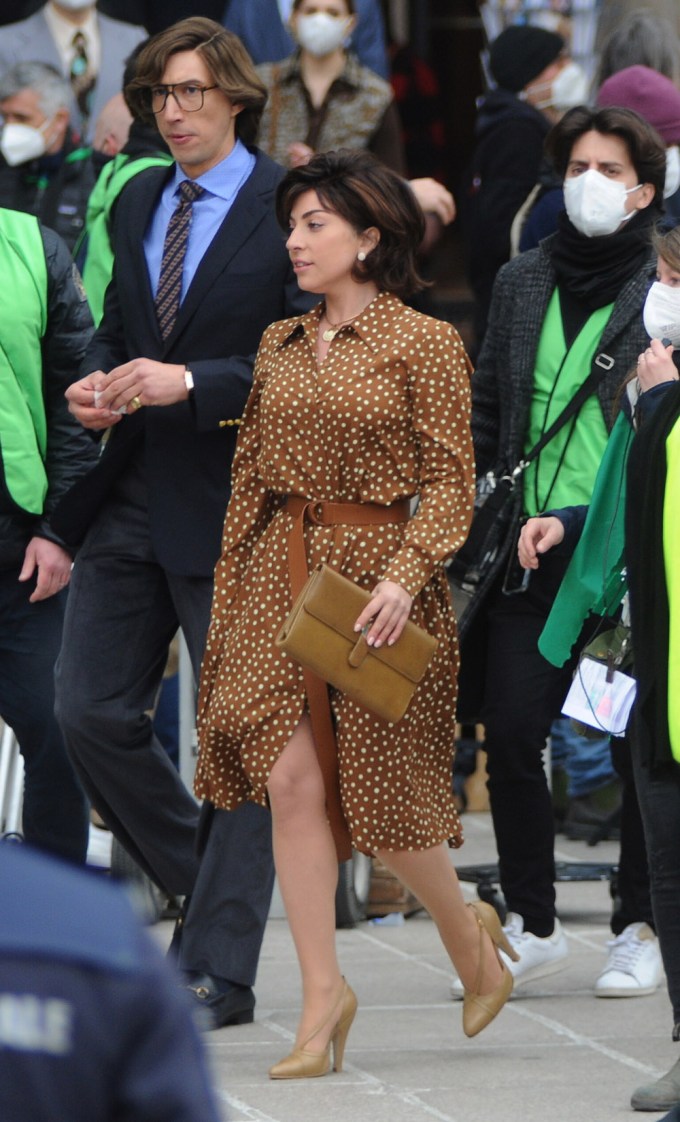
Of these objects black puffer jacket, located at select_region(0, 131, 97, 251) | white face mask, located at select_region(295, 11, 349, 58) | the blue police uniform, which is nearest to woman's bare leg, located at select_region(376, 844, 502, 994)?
the blue police uniform

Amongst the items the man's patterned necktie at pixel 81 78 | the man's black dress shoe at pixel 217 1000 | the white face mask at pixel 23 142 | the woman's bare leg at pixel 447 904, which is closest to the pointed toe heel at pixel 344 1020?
the woman's bare leg at pixel 447 904

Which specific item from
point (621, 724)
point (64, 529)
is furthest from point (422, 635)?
point (64, 529)

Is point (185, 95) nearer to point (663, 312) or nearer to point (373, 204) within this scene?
point (373, 204)

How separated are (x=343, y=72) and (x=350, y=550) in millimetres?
3883

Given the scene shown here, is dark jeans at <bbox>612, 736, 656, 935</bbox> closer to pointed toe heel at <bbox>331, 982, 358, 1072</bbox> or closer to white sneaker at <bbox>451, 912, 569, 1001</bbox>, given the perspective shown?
white sneaker at <bbox>451, 912, 569, 1001</bbox>

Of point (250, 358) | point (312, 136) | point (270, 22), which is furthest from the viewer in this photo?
point (270, 22)

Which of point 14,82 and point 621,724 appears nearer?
point 621,724

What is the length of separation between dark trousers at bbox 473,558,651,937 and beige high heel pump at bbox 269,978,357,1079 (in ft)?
3.08

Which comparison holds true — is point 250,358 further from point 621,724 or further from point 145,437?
point 621,724

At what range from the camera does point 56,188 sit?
23.2ft

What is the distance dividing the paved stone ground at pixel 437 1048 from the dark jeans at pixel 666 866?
0.32 metres

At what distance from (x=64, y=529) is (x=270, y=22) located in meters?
4.26

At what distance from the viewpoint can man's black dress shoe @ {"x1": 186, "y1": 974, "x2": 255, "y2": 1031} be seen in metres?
4.91

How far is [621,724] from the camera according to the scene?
445 centimetres
